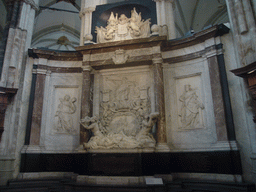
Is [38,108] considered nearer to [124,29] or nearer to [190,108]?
[124,29]

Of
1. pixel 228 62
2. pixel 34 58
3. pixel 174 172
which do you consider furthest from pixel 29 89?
pixel 228 62

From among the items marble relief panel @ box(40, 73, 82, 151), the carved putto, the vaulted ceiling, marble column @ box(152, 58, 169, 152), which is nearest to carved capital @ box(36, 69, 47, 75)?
marble relief panel @ box(40, 73, 82, 151)

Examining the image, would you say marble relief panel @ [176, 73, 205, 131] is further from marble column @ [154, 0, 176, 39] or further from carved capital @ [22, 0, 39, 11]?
carved capital @ [22, 0, 39, 11]

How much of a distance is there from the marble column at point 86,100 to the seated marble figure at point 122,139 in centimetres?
41

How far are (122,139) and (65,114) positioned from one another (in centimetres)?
306

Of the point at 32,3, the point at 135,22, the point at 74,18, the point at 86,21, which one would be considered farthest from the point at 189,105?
the point at 74,18

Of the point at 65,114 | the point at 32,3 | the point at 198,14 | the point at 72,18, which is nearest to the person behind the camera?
the point at 65,114

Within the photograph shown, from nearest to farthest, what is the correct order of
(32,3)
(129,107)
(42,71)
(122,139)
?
(122,139), (129,107), (42,71), (32,3)

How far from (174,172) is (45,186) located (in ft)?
14.5

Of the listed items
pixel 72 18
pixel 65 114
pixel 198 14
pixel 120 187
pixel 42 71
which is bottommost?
pixel 120 187

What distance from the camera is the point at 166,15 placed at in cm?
952

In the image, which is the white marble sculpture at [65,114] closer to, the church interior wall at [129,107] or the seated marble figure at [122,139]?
the church interior wall at [129,107]

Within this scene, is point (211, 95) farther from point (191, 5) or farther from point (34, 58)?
point (191, 5)

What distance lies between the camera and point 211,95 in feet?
24.6
